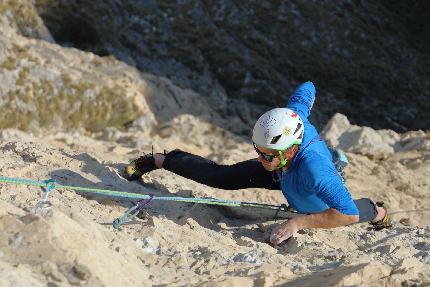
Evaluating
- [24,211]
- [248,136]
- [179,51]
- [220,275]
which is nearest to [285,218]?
[220,275]

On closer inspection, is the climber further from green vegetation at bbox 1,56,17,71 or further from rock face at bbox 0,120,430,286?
green vegetation at bbox 1,56,17,71

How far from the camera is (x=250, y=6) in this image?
14.9 m

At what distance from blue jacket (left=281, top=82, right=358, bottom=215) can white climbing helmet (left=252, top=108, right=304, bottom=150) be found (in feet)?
0.54

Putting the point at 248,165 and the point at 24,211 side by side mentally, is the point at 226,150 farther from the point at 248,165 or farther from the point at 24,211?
the point at 24,211

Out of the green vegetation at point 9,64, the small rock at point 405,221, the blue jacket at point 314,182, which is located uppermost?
the blue jacket at point 314,182

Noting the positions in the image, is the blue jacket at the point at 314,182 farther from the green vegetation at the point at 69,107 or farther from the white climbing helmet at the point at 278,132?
the green vegetation at the point at 69,107

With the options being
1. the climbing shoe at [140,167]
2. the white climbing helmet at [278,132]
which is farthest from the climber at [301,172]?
the climbing shoe at [140,167]

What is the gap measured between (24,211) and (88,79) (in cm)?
717

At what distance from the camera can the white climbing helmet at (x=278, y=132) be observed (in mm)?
4980

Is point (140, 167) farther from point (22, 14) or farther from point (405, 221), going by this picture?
point (22, 14)

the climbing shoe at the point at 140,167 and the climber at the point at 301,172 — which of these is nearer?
the climber at the point at 301,172

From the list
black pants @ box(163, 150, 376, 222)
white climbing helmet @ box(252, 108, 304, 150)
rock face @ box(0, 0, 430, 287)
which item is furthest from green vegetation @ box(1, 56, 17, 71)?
white climbing helmet @ box(252, 108, 304, 150)

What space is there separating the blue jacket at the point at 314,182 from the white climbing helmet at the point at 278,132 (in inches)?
6.5

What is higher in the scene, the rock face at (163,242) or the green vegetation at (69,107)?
the rock face at (163,242)
